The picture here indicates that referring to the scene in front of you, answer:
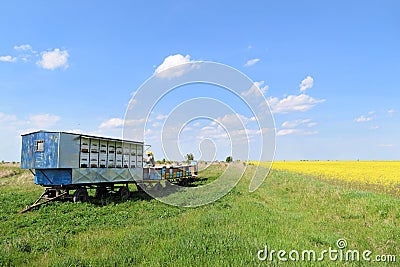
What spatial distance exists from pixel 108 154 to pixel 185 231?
8474mm

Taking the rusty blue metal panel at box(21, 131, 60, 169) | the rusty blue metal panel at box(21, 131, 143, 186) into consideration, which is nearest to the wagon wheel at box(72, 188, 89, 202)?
the rusty blue metal panel at box(21, 131, 143, 186)

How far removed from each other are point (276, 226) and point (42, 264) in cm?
616

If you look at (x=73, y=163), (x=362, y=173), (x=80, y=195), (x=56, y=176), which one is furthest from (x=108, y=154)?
(x=362, y=173)

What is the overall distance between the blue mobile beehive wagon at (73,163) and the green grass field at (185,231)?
90 centimetres

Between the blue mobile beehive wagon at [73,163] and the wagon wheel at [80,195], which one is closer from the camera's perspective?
the blue mobile beehive wagon at [73,163]

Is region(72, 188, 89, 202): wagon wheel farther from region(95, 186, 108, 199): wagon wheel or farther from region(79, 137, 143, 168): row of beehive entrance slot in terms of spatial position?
region(95, 186, 108, 199): wagon wheel

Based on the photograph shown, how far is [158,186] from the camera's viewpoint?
18.3 meters

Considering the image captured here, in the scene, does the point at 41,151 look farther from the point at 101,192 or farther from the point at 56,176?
the point at 101,192

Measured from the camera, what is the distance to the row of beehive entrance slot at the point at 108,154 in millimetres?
13961

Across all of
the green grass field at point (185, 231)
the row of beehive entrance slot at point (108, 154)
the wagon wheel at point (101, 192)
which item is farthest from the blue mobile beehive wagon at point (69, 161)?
the green grass field at point (185, 231)

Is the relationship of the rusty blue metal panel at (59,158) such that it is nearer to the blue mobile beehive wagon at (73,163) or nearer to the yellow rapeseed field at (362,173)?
the blue mobile beehive wagon at (73,163)

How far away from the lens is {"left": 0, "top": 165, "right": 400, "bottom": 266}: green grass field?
6219 millimetres

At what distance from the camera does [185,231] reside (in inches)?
320

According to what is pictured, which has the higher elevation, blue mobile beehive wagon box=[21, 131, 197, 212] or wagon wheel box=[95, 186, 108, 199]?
blue mobile beehive wagon box=[21, 131, 197, 212]
